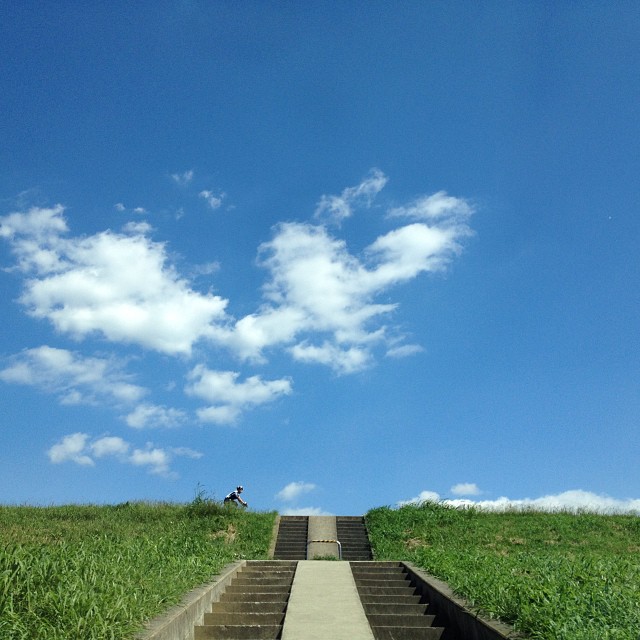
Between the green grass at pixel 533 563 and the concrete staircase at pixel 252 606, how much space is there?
2777 millimetres

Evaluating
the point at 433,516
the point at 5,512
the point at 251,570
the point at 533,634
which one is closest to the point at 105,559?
the point at 251,570

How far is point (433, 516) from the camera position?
74.7 ft

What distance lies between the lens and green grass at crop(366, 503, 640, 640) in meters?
6.31

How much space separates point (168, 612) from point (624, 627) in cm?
492

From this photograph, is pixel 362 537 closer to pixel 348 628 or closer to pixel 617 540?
pixel 617 540

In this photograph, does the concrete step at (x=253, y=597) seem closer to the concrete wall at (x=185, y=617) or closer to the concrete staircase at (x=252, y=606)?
the concrete staircase at (x=252, y=606)

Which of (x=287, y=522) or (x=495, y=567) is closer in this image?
(x=495, y=567)

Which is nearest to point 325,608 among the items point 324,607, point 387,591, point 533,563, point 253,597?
point 324,607

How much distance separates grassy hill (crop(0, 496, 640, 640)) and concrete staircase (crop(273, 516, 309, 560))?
66 cm

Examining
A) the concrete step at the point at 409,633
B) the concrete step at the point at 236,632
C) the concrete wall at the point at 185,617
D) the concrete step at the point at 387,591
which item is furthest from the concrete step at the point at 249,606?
the concrete step at the point at 387,591

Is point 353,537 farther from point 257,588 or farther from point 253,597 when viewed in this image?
point 253,597

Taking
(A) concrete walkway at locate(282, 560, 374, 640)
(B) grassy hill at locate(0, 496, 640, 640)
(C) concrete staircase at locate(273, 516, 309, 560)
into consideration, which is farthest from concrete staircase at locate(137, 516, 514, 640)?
(C) concrete staircase at locate(273, 516, 309, 560)

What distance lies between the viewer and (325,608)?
917cm

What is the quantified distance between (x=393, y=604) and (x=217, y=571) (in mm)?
3426
